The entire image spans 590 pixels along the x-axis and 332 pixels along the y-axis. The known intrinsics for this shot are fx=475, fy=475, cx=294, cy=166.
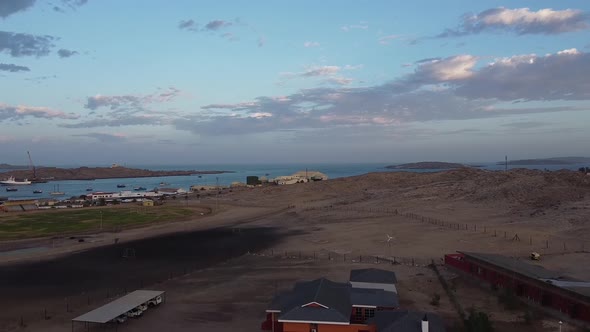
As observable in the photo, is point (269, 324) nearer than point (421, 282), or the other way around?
point (269, 324)

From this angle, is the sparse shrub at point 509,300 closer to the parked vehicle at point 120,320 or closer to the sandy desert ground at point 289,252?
the sandy desert ground at point 289,252

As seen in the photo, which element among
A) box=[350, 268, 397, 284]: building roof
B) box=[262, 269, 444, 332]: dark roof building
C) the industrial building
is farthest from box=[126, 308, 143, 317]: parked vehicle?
the industrial building

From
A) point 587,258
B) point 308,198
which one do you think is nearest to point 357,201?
point 308,198

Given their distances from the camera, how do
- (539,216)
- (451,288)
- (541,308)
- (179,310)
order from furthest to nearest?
(539,216) → (451,288) → (179,310) → (541,308)

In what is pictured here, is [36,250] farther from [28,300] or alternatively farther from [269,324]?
[269,324]

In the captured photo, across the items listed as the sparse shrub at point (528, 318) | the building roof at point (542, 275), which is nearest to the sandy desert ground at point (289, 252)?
the sparse shrub at point (528, 318)

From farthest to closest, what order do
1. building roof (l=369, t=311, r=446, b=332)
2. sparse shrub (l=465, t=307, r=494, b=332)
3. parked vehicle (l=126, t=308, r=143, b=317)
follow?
parked vehicle (l=126, t=308, r=143, b=317) → building roof (l=369, t=311, r=446, b=332) → sparse shrub (l=465, t=307, r=494, b=332)

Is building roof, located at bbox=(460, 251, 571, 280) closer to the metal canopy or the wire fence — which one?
the wire fence
